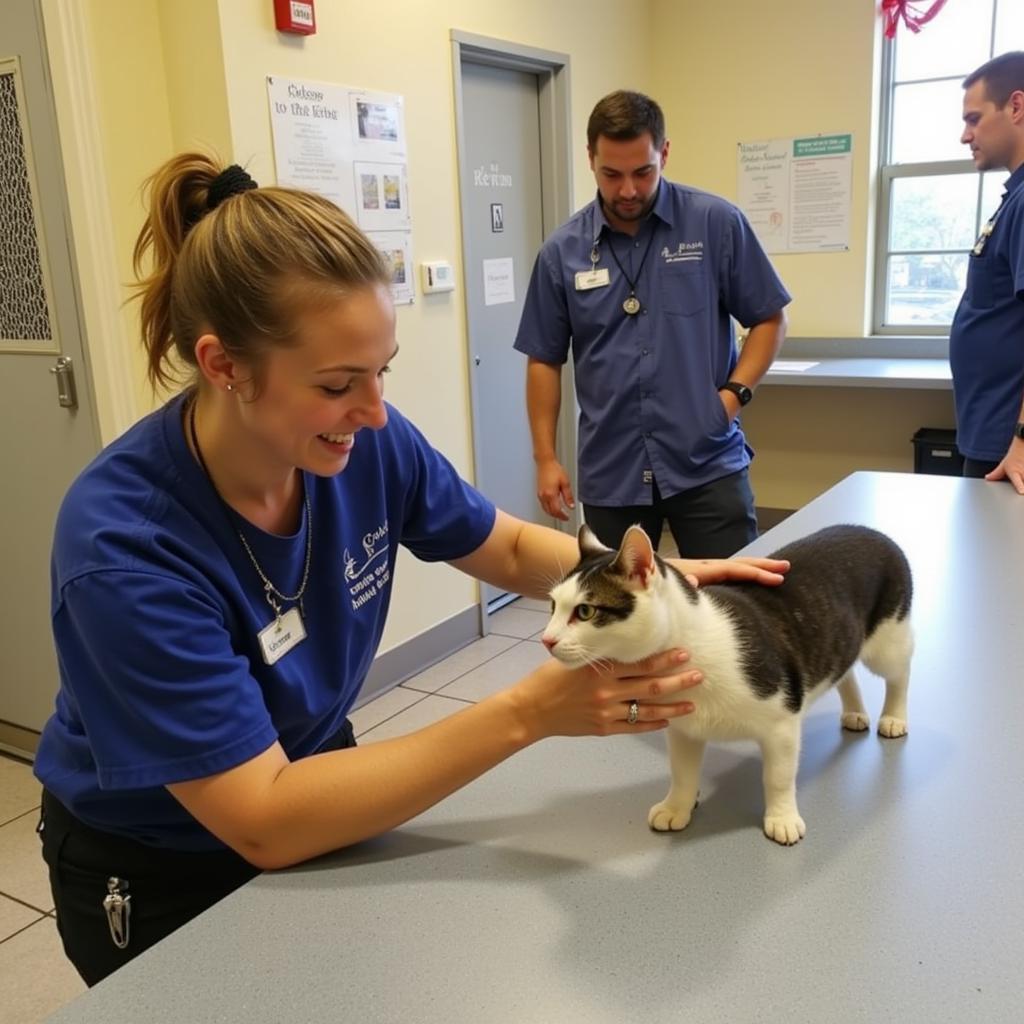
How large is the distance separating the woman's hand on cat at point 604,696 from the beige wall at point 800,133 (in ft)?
12.6

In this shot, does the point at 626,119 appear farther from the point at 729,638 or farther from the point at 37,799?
the point at 37,799

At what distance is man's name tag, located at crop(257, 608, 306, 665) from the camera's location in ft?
3.35

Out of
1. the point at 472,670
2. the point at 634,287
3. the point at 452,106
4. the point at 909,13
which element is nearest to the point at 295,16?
the point at 452,106

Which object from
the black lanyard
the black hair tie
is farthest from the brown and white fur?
the black lanyard

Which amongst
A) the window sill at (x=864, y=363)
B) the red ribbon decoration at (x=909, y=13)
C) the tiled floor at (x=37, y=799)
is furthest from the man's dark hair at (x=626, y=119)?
the red ribbon decoration at (x=909, y=13)

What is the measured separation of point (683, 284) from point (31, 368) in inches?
71.3

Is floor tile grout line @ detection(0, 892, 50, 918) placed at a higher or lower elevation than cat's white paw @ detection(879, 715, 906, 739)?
lower

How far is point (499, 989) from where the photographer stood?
82 cm

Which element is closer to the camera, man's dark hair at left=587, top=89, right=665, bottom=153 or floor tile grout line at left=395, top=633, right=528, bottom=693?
man's dark hair at left=587, top=89, right=665, bottom=153

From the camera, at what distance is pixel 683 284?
98.5 inches

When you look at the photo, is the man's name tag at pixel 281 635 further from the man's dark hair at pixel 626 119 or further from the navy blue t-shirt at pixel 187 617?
the man's dark hair at pixel 626 119

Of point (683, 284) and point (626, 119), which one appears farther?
point (683, 284)

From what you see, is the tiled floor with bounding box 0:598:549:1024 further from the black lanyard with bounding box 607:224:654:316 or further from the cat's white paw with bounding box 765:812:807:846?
the cat's white paw with bounding box 765:812:807:846

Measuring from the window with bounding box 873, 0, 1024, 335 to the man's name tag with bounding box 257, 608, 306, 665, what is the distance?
421cm
